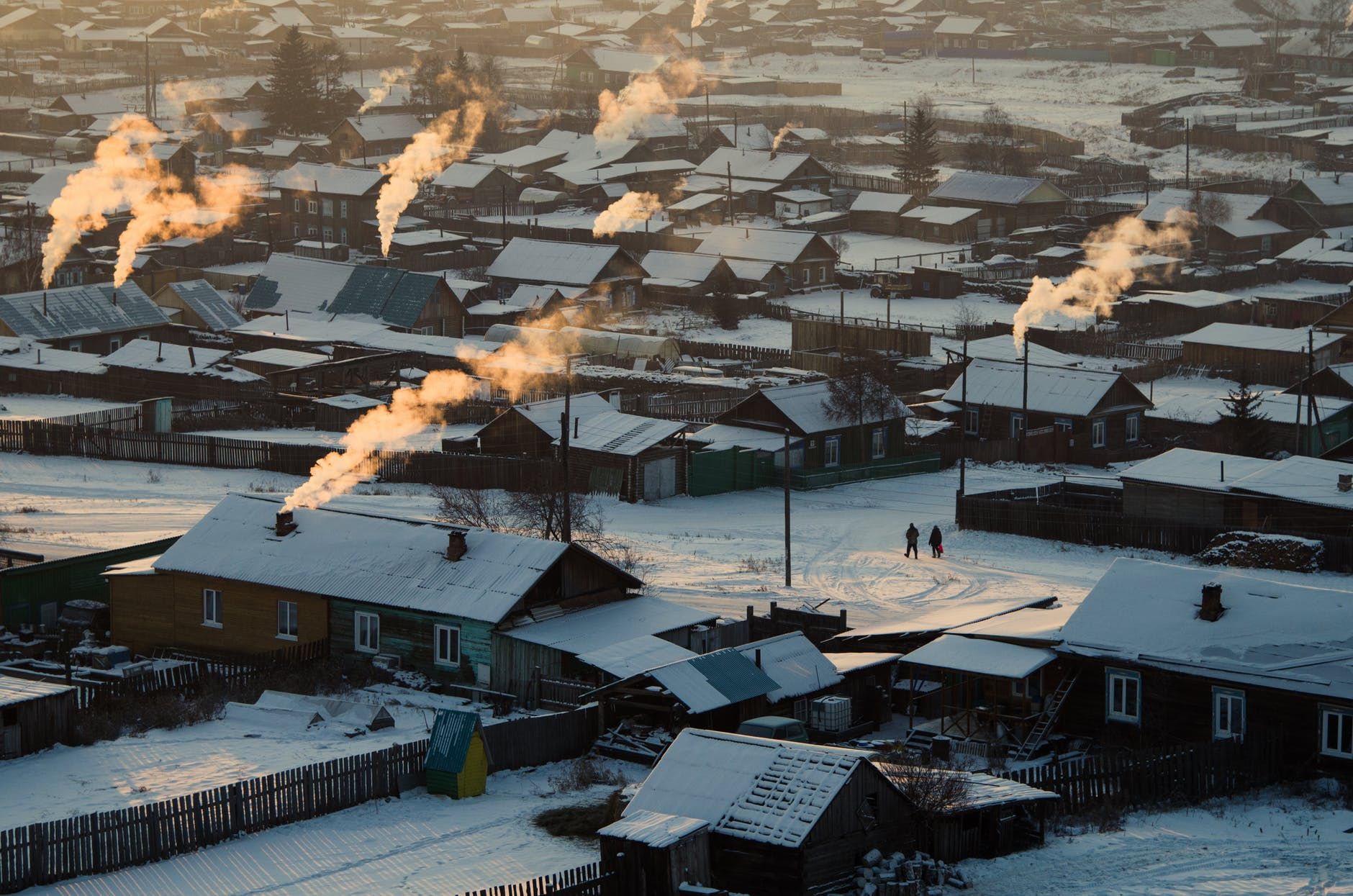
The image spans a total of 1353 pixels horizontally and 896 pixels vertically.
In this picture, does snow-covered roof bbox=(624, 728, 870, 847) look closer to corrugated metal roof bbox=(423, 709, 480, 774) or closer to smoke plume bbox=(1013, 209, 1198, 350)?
corrugated metal roof bbox=(423, 709, 480, 774)

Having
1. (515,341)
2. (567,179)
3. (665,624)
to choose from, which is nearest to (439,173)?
(567,179)

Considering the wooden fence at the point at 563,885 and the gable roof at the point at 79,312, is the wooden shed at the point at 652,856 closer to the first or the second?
the wooden fence at the point at 563,885

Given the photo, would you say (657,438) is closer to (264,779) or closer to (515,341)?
(515,341)

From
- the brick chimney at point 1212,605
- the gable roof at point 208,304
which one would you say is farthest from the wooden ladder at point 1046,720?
the gable roof at point 208,304

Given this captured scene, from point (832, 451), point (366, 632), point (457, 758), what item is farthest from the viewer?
point (832, 451)

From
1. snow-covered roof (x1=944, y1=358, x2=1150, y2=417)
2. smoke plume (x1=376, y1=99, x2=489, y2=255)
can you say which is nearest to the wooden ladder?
snow-covered roof (x1=944, y1=358, x2=1150, y2=417)

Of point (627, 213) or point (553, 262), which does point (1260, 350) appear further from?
point (627, 213)

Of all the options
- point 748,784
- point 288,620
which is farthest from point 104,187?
point 748,784
